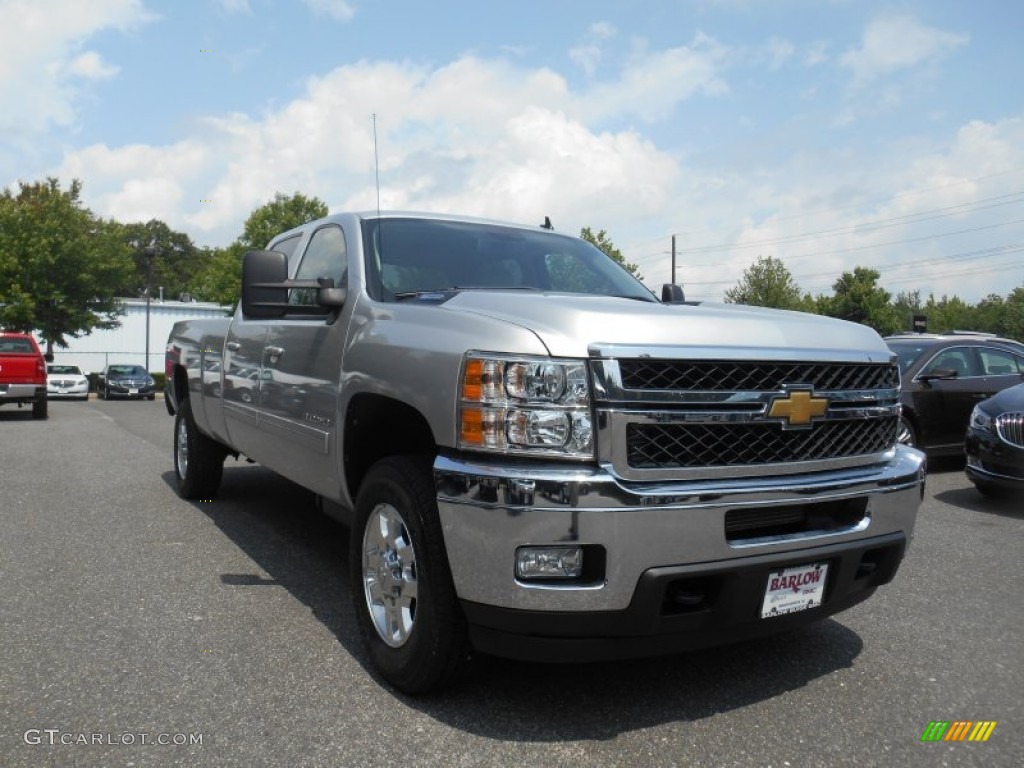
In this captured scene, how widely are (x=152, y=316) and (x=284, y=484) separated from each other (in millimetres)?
48458

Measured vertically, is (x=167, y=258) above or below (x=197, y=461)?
above

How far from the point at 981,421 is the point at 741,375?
Answer: 5.46 m

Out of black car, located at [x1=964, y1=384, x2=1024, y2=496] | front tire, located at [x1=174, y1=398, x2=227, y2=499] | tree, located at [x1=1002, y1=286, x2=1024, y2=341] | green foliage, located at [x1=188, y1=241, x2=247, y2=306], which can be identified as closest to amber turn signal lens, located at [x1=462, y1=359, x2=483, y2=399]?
front tire, located at [x1=174, y1=398, x2=227, y2=499]

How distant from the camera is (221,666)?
3.41 m

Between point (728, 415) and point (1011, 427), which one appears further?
point (1011, 427)

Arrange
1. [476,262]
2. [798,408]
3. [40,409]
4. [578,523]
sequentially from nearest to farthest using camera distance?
[578,523] < [798,408] < [476,262] < [40,409]

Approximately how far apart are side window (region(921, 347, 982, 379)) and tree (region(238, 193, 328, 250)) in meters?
40.3

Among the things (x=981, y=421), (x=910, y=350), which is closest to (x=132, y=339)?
(x=910, y=350)

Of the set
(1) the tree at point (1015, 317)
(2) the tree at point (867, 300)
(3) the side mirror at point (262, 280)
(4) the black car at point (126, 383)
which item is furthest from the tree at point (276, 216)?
(1) the tree at point (1015, 317)

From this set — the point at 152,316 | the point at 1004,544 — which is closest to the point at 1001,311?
the point at 152,316

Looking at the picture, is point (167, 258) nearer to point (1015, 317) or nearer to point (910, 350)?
point (1015, 317)

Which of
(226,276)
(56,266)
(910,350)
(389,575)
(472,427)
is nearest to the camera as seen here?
(472,427)

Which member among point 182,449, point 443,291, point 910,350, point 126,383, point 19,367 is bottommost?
point 126,383

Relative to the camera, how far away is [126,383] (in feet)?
92.8
